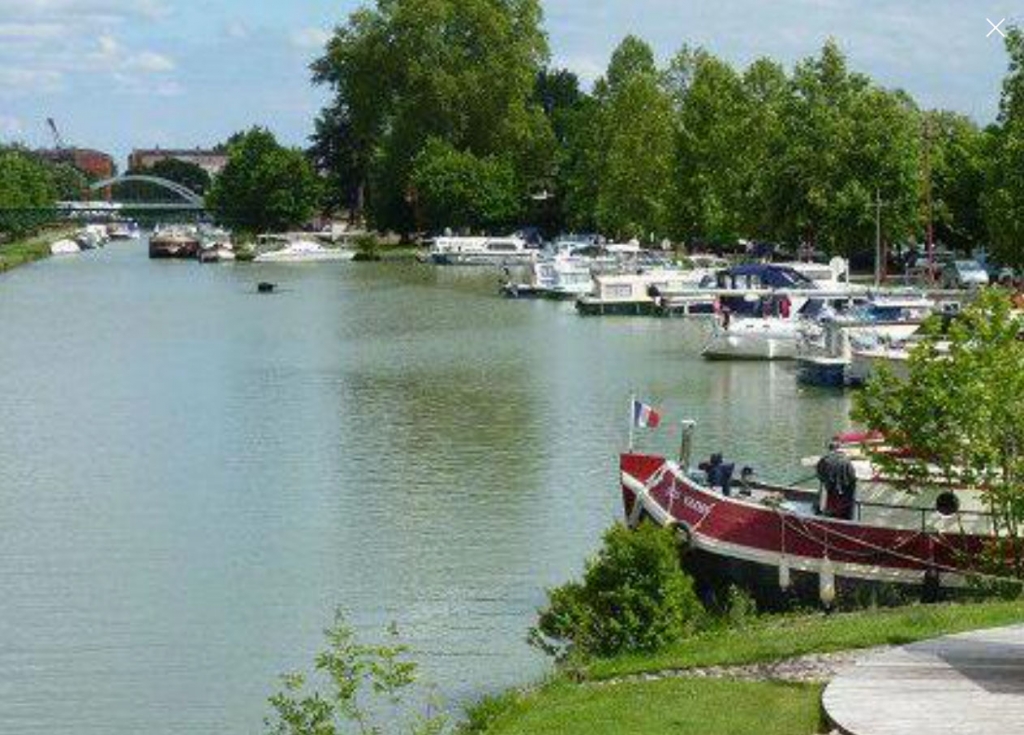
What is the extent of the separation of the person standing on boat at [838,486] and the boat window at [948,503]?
1.68 metres

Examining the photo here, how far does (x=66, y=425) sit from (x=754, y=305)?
107 feet

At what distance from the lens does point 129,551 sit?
34.0 m

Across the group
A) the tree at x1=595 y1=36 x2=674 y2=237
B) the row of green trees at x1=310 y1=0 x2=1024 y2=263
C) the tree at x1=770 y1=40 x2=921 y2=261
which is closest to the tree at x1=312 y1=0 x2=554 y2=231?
the row of green trees at x1=310 y1=0 x2=1024 y2=263

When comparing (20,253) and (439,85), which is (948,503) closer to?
(439,85)

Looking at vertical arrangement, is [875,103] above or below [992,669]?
above

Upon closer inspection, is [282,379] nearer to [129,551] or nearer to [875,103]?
[129,551]

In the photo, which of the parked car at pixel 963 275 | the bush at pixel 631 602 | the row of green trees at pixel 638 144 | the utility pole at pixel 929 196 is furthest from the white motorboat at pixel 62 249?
the bush at pixel 631 602

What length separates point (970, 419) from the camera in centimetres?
2447

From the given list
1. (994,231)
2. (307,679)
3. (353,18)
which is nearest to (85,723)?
(307,679)

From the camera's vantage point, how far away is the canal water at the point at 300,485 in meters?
26.4

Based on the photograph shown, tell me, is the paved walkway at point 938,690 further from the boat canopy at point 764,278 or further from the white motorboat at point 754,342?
the boat canopy at point 764,278

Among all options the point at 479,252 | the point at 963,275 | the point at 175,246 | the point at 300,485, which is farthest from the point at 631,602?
the point at 175,246

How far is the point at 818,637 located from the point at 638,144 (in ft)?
350

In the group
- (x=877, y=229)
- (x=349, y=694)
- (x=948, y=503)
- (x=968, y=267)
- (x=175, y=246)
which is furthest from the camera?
(x=175, y=246)
